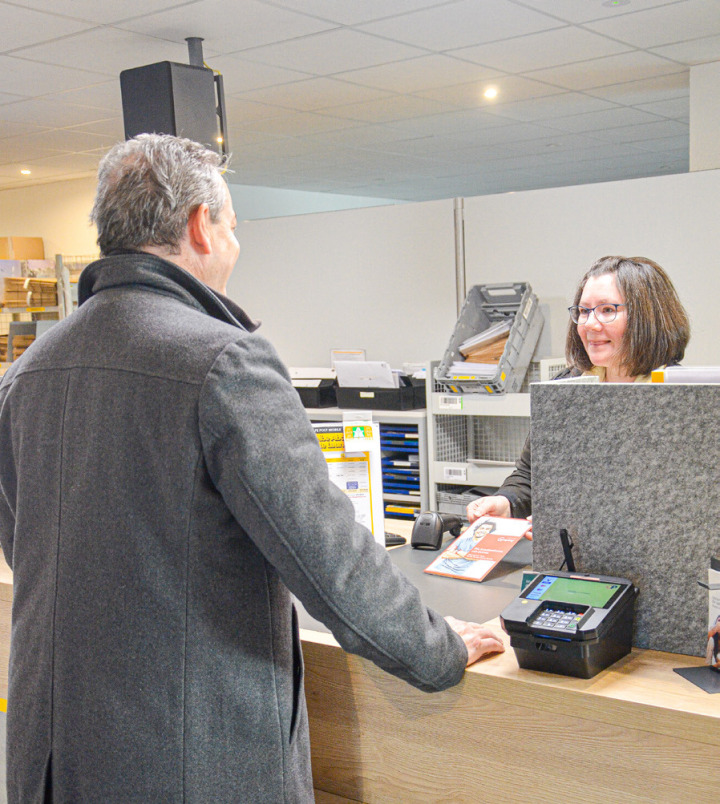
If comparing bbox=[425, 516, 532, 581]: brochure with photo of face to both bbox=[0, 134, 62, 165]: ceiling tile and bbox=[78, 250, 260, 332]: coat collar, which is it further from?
bbox=[0, 134, 62, 165]: ceiling tile

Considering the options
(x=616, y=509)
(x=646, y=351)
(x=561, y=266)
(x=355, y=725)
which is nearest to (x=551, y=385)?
(x=616, y=509)

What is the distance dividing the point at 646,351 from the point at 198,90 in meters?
2.44

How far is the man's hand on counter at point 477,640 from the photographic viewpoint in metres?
1.18

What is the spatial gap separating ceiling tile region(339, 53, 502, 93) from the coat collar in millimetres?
3397

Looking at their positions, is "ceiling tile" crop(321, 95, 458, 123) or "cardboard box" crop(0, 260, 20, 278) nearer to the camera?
"ceiling tile" crop(321, 95, 458, 123)

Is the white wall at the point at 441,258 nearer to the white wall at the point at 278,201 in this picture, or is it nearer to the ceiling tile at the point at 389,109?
the ceiling tile at the point at 389,109

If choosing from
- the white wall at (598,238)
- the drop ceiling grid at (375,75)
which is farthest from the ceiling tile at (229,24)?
the white wall at (598,238)

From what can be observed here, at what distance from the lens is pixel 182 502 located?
0.98 m

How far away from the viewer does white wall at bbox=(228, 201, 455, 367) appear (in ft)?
13.4

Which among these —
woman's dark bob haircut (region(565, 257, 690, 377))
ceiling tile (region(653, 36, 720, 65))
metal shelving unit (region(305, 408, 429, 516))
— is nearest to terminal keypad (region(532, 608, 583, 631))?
woman's dark bob haircut (region(565, 257, 690, 377))

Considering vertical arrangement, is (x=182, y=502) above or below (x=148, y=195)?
below

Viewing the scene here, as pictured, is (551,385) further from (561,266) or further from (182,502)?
(561,266)

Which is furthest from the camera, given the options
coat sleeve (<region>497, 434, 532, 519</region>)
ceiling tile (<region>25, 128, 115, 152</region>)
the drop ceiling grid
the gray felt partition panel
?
Result: ceiling tile (<region>25, 128, 115, 152</region>)

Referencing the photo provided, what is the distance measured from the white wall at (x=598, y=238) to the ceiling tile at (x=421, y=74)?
31.5 inches
